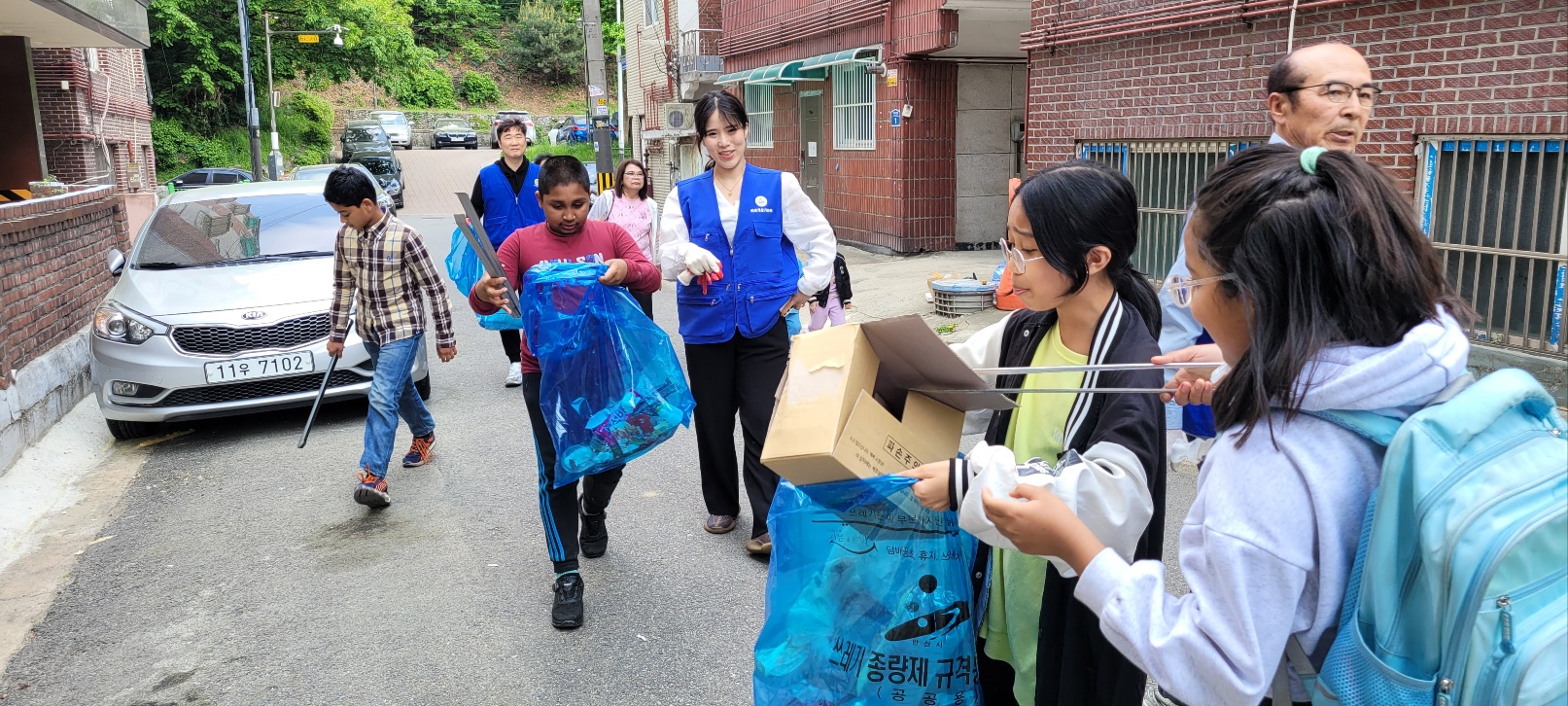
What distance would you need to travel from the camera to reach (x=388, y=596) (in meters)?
4.37

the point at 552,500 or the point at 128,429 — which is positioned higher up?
the point at 552,500

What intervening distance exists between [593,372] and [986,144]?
1170 cm

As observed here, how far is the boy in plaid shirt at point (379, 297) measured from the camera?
541 cm

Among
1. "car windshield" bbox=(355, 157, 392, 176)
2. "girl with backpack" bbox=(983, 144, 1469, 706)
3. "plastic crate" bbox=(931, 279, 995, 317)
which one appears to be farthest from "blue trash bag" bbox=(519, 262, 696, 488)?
"car windshield" bbox=(355, 157, 392, 176)

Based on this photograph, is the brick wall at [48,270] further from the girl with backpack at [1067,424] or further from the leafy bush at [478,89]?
the leafy bush at [478,89]

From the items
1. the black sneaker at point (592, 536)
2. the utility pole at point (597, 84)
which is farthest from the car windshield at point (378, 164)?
the black sneaker at point (592, 536)

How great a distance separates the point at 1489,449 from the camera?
1.21 metres

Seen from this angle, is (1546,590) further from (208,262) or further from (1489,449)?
(208,262)

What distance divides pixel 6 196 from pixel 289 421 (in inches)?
300

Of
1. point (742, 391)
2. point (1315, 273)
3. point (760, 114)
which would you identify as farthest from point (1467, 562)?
point (760, 114)

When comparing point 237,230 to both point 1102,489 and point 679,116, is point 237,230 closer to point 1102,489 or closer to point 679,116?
point 1102,489

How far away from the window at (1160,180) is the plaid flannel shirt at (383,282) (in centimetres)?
567

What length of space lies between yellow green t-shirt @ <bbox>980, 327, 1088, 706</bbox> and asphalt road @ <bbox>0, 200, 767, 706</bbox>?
145cm

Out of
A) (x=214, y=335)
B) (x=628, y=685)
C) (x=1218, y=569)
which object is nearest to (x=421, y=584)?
(x=628, y=685)
